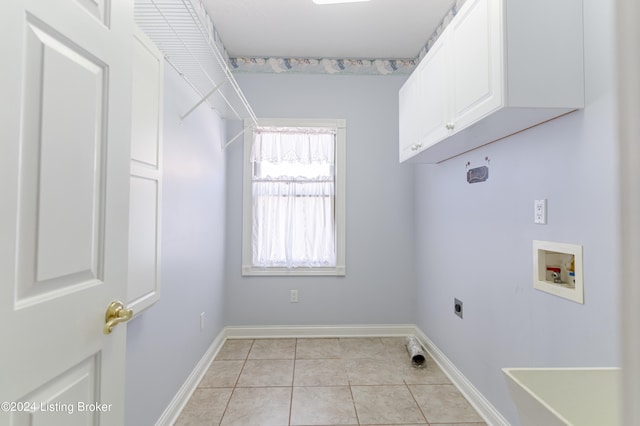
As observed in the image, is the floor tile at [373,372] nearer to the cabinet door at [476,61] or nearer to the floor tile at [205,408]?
the floor tile at [205,408]

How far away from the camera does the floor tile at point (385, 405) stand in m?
1.78

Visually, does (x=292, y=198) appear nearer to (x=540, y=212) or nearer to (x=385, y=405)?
(x=385, y=405)

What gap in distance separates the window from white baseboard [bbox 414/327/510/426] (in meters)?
1.09

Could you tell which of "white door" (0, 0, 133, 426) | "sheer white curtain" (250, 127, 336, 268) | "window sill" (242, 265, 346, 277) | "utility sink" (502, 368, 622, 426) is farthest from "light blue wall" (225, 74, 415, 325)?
"utility sink" (502, 368, 622, 426)

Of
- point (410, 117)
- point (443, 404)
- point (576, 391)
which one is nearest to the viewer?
point (576, 391)

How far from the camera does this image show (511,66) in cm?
118

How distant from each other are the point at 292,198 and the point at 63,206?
229 cm

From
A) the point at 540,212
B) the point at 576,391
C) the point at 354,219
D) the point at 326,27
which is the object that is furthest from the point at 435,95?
the point at 576,391

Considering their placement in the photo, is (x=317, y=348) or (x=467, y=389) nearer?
(x=467, y=389)

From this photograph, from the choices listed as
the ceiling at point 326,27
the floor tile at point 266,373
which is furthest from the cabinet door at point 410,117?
the floor tile at point 266,373

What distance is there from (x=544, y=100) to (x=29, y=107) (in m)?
1.62

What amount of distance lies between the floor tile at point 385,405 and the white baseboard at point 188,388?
111cm

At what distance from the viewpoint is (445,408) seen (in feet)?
6.21

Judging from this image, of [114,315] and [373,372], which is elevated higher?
[114,315]
